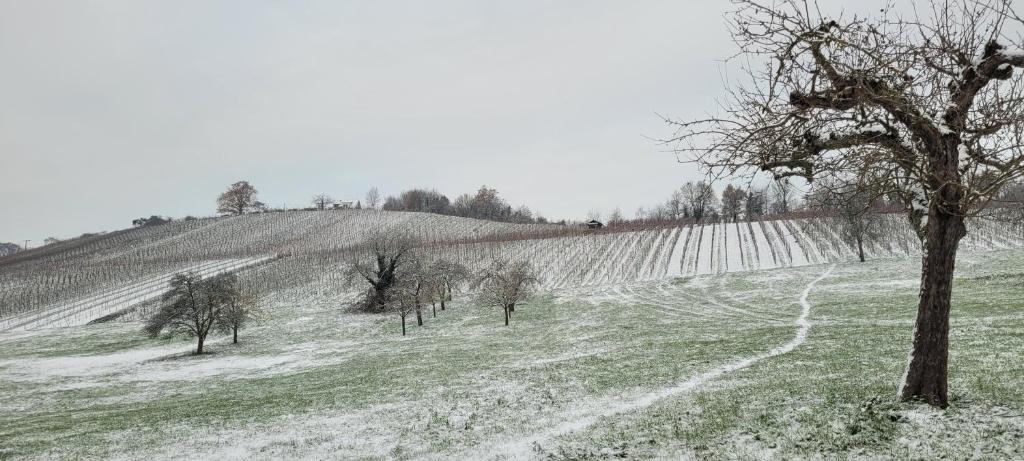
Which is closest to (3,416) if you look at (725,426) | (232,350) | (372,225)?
(232,350)

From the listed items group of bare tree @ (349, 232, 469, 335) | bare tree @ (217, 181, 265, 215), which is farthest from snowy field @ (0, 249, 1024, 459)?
bare tree @ (217, 181, 265, 215)

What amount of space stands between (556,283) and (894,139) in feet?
225

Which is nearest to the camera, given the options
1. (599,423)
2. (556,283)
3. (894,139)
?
(894,139)

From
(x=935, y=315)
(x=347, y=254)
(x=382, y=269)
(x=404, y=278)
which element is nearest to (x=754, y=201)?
(x=935, y=315)

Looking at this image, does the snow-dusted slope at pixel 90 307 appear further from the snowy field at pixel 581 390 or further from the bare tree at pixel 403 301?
the snowy field at pixel 581 390

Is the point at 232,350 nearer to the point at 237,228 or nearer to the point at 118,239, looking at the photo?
the point at 237,228

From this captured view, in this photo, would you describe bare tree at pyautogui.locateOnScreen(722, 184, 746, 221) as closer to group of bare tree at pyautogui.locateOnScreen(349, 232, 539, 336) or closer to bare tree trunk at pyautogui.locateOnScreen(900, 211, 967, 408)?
bare tree trunk at pyautogui.locateOnScreen(900, 211, 967, 408)

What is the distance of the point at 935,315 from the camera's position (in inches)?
363

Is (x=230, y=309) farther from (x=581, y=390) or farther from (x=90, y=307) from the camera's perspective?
(x=90, y=307)

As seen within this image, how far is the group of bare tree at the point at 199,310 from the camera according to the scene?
45.1 meters

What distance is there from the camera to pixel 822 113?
929 cm

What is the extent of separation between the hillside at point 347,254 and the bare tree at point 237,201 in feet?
141

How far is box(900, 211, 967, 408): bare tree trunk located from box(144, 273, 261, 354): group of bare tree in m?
50.3

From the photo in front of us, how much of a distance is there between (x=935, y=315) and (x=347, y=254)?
101 m
